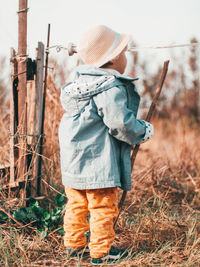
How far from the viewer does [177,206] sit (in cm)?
317

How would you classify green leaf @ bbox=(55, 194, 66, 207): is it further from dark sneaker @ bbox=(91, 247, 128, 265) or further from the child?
dark sneaker @ bbox=(91, 247, 128, 265)

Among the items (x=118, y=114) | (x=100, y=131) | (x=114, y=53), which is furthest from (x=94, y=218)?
(x=114, y=53)

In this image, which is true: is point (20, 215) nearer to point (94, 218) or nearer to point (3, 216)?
point (3, 216)

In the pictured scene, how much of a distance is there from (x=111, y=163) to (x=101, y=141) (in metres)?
0.15

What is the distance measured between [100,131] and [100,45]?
531 millimetres

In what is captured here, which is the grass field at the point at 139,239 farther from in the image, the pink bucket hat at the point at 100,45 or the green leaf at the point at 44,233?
the pink bucket hat at the point at 100,45

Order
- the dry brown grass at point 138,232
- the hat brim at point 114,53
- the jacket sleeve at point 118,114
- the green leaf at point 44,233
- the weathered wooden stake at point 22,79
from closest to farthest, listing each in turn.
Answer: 1. the jacket sleeve at point 118,114
2. the hat brim at point 114,53
3. the dry brown grass at point 138,232
4. the green leaf at point 44,233
5. the weathered wooden stake at point 22,79

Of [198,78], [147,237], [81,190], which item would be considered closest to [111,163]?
[81,190]

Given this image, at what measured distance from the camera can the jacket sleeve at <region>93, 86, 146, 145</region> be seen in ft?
6.18

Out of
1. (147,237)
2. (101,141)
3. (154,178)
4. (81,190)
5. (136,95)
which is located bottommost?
(147,237)

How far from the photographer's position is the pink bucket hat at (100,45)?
200cm

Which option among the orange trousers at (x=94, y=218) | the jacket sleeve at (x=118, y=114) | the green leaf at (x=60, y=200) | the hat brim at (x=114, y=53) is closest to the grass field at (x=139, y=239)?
the orange trousers at (x=94, y=218)

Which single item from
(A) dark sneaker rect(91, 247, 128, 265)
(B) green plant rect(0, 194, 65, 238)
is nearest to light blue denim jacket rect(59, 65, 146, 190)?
(A) dark sneaker rect(91, 247, 128, 265)

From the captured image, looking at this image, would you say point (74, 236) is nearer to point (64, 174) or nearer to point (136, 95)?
point (64, 174)
